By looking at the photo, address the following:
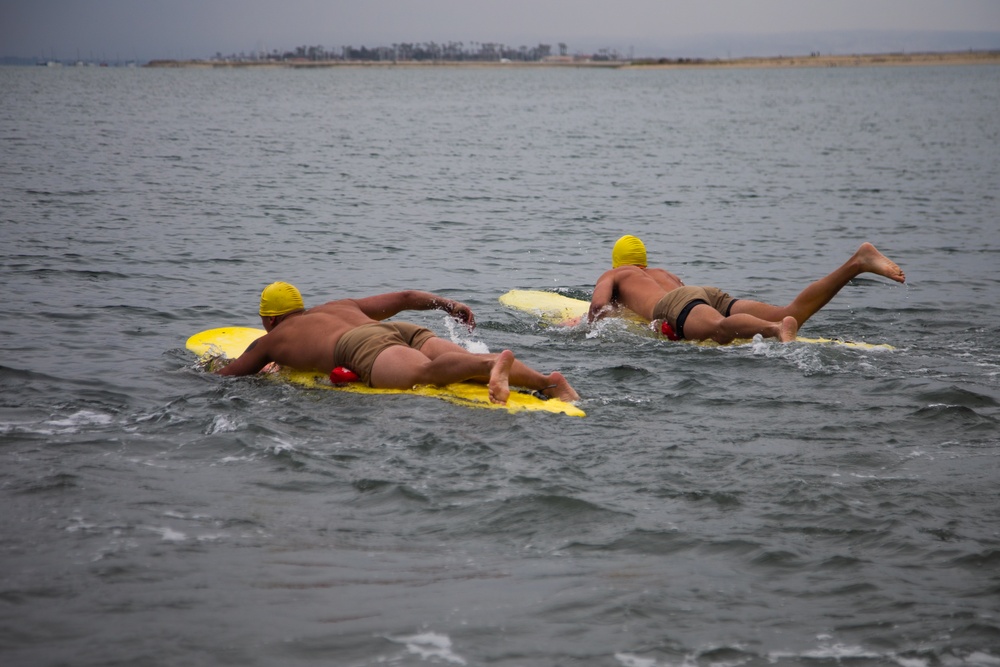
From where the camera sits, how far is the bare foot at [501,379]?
8.12 metres

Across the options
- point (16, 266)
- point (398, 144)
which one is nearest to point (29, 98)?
point (398, 144)

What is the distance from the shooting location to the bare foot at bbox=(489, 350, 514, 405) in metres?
8.12

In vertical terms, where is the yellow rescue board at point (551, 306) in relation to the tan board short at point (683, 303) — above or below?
below

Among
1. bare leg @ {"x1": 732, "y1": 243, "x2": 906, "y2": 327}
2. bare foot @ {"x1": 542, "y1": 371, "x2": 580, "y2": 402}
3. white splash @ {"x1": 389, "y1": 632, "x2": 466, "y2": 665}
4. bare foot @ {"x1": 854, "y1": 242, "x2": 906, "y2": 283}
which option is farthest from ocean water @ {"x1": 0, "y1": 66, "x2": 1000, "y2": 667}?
bare foot @ {"x1": 854, "y1": 242, "x2": 906, "y2": 283}

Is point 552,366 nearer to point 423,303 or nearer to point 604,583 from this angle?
point 423,303

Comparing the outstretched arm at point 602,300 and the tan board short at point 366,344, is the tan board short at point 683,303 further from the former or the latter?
the tan board short at point 366,344

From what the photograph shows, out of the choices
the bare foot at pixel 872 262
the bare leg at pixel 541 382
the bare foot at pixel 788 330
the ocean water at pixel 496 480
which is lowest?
the ocean water at pixel 496 480

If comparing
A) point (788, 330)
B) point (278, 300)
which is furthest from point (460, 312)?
point (788, 330)

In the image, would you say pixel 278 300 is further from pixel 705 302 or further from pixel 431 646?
pixel 431 646

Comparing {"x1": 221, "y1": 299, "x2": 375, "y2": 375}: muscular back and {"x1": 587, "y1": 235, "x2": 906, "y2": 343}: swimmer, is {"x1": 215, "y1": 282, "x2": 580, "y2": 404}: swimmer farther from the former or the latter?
{"x1": 587, "y1": 235, "x2": 906, "y2": 343}: swimmer

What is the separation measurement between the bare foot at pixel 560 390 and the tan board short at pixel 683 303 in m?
2.60

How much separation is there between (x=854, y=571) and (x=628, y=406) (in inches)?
126

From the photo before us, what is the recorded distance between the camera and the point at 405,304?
31.9ft

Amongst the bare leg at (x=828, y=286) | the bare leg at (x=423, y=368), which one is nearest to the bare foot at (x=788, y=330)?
the bare leg at (x=828, y=286)
